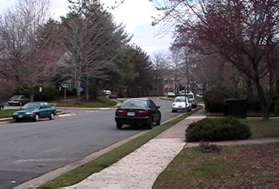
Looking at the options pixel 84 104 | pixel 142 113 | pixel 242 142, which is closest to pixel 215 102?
pixel 142 113

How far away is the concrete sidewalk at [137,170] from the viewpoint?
1019 cm

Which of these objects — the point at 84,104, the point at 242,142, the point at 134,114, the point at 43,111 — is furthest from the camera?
the point at 84,104

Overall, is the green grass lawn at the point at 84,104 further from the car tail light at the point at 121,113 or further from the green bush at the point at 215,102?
the car tail light at the point at 121,113

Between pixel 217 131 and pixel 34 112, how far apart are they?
24.1m

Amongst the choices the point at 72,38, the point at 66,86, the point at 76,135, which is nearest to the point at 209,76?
the point at 72,38

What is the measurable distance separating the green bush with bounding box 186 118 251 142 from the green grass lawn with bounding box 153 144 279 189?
3.30m

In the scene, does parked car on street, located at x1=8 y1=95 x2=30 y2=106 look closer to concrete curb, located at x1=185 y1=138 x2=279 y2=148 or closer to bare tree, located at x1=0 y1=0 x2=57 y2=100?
bare tree, located at x1=0 y1=0 x2=57 y2=100

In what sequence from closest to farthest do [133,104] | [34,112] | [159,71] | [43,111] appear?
1. [133,104]
2. [34,112]
3. [43,111]
4. [159,71]

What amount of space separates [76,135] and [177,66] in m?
91.3

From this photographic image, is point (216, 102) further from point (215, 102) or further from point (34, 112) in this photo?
point (34, 112)

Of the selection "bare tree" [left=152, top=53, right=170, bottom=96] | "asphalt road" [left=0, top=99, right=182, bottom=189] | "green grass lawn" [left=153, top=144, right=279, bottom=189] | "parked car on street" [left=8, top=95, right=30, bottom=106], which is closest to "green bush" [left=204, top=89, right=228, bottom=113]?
"asphalt road" [left=0, top=99, right=182, bottom=189]

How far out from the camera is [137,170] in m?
12.1

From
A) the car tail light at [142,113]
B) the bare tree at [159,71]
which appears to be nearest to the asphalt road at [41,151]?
the car tail light at [142,113]

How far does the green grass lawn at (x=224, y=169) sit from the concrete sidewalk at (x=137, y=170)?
255 millimetres
